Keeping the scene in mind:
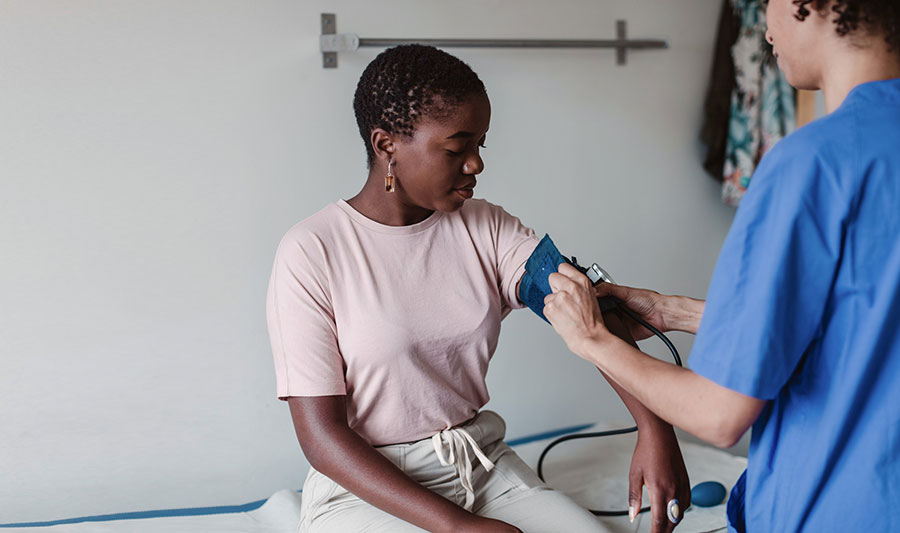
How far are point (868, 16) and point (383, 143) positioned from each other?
0.72 metres

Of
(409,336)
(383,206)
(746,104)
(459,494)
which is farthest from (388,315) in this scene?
(746,104)

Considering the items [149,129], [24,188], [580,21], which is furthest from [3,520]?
[580,21]

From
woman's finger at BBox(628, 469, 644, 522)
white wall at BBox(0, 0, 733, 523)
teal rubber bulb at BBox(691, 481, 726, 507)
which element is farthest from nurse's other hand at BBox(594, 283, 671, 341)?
white wall at BBox(0, 0, 733, 523)

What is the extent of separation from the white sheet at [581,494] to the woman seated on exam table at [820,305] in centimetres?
66

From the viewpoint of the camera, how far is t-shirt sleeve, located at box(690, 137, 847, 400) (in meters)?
0.75

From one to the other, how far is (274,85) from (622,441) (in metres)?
1.25

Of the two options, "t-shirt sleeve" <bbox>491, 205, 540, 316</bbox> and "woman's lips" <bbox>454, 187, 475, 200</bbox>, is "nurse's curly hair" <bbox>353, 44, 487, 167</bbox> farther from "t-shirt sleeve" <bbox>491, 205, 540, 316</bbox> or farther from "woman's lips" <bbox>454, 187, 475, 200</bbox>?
"t-shirt sleeve" <bbox>491, 205, 540, 316</bbox>

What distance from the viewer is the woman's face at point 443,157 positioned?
1.21m

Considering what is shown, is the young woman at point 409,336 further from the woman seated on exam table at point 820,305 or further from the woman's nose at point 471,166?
the woman seated on exam table at point 820,305

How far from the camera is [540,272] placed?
1221 millimetres

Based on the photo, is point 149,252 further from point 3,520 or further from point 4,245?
point 3,520

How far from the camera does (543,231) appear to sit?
7.25 ft

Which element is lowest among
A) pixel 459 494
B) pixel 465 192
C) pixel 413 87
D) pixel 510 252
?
pixel 459 494

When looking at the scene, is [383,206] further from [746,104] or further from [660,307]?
[746,104]
